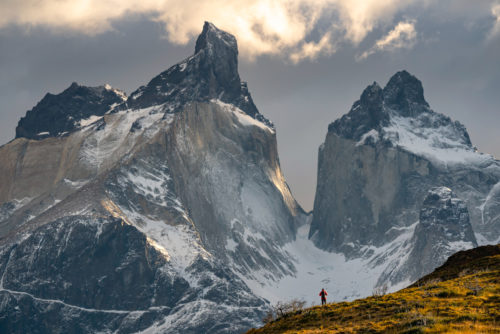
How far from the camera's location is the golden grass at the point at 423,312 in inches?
2280

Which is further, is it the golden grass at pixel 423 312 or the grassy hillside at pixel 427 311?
the grassy hillside at pixel 427 311

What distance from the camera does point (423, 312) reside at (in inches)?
2489

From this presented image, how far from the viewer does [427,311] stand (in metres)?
63.5

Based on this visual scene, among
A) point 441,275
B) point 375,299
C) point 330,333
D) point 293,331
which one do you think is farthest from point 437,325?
point 441,275

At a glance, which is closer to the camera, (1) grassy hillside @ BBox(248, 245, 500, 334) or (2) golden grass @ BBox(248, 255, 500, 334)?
(2) golden grass @ BBox(248, 255, 500, 334)

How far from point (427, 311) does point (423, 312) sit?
466 millimetres

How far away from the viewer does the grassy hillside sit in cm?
5812

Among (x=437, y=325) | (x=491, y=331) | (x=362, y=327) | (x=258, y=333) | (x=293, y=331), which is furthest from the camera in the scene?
(x=258, y=333)

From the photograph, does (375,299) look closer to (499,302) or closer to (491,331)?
(499,302)

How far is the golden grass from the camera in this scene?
57906mm

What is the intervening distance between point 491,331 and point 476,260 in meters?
36.3

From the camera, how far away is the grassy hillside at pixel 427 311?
58.1 metres

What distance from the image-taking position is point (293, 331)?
67562 millimetres

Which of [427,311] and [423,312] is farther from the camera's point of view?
[427,311]
